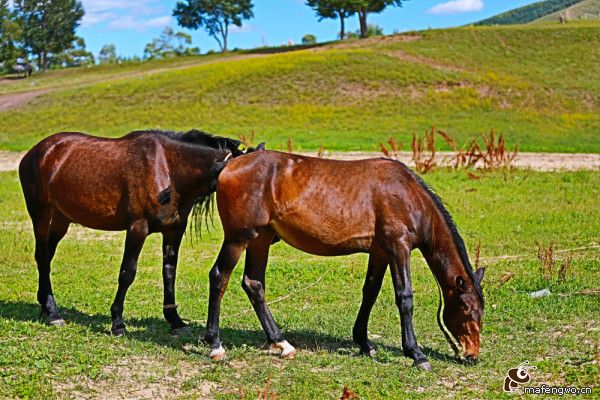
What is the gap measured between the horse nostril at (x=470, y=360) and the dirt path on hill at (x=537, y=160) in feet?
52.0

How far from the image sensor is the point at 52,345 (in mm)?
7773

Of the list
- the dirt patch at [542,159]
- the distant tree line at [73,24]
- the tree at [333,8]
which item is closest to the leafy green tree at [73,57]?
the distant tree line at [73,24]

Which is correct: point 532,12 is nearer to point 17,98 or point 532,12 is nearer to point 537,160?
point 17,98

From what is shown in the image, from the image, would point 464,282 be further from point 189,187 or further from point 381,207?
point 189,187

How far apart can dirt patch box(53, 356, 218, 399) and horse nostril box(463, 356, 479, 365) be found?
2389 mm

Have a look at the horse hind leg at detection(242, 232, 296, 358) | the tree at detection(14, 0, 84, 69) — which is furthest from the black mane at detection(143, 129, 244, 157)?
the tree at detection(14, 0, 84, 69)

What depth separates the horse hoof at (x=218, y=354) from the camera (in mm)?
7691

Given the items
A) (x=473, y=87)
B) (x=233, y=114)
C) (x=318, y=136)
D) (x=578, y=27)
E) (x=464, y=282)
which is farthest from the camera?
(x=578, y=27)

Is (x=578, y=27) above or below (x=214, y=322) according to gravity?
above

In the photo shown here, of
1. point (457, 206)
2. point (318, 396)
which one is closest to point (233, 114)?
point (457, 206)

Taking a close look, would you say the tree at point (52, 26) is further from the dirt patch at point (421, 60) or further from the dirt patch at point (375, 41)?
the dirt patch at point (421, 60)

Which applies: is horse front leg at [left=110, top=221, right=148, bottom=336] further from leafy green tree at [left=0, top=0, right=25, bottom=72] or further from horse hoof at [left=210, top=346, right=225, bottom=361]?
leafy green tree at [left=0, top=0, right=25, bottom=72]

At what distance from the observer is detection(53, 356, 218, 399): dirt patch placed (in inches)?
266

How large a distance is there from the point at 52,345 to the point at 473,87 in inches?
1539
